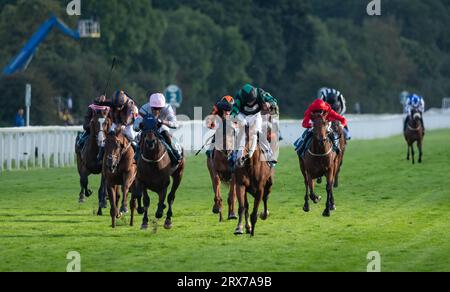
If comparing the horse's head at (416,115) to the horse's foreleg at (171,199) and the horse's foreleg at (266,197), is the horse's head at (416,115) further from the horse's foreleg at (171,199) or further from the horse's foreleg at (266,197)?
the horse's foreleg at (171,199)

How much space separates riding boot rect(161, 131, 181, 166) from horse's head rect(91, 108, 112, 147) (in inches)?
59.7

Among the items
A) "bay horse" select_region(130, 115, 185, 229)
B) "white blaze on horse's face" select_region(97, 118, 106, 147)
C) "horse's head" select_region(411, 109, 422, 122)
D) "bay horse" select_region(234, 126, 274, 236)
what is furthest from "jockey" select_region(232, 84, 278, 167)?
"horse's head" select_region(411, 109, 422, 122)

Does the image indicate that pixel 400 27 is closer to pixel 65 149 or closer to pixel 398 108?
pixel 398 108

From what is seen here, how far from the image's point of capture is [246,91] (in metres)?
16.3

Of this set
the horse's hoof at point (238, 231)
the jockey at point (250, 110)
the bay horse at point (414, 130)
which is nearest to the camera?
the jockey at point (250, 110)

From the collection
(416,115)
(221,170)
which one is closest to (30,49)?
(416,115)

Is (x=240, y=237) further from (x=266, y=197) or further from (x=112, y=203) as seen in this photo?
(x=112, y=203)

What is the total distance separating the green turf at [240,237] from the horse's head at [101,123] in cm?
127

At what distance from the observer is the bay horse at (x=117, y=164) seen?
1800 centimetres

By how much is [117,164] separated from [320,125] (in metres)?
3.56

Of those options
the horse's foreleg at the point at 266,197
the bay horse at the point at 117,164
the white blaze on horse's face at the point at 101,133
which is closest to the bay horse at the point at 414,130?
the white blaze on horse's face at the point at 101,133

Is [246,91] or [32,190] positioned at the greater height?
[246,91]
